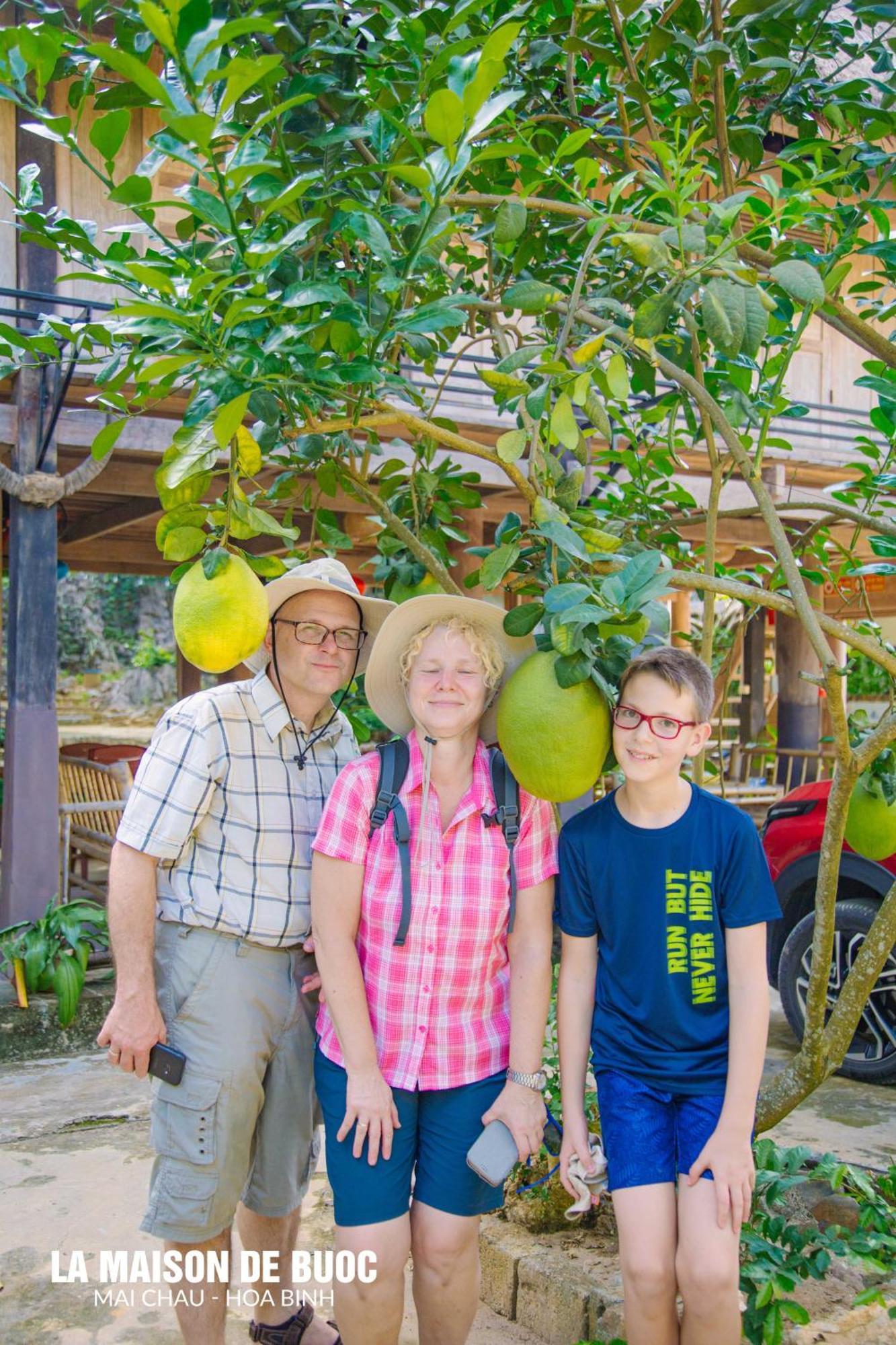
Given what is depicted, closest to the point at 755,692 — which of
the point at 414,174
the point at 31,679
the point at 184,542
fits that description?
the point at 31,679

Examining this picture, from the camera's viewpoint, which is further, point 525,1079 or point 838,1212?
point 838,1212

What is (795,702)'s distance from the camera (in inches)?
437

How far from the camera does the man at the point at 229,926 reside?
2184mm

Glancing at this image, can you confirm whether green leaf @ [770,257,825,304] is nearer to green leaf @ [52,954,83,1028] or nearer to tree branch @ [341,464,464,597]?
tree branch @ [341,464,464,597]

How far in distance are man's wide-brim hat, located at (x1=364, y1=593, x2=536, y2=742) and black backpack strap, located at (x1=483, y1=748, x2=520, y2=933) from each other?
9 cm

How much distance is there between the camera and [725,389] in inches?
106

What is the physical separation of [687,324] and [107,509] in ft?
23.2

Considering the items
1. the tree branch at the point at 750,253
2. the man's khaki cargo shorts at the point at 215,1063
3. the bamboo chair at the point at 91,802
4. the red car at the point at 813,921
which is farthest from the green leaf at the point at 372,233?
the bamboo chair at the point at 91,802

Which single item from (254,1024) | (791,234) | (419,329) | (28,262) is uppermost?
(791,234)

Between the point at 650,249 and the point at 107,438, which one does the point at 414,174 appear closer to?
the point at 650,249

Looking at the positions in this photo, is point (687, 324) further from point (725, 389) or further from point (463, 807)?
point (463, 807)

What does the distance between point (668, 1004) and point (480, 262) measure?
6.40 feet

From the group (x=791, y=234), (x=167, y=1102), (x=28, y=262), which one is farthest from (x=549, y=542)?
(x=791, y=234)

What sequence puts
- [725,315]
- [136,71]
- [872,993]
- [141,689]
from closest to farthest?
[136,71]
[725,315]
[872,993]
[141,689]
